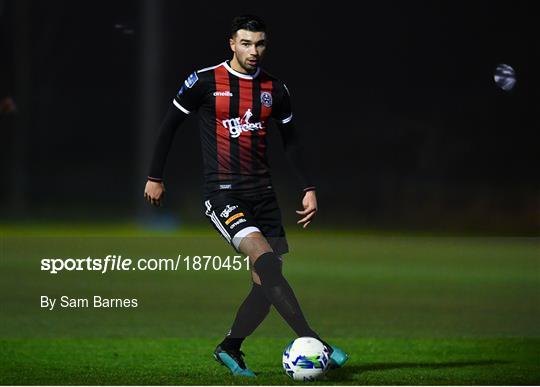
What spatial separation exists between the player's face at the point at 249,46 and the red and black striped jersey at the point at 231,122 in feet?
0.54

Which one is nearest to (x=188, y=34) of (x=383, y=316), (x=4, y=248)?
(x=4, y=248)

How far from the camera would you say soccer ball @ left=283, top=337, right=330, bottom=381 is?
6.31m

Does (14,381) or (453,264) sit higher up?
(14,381)

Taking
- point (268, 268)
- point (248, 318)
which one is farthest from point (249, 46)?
point (248, 318)

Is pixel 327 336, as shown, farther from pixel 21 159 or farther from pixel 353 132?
pixel 21 159

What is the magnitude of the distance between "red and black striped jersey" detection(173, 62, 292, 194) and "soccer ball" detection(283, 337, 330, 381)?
0.96m

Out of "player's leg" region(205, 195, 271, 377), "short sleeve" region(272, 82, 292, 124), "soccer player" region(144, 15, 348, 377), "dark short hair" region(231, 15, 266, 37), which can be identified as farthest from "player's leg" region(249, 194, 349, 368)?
"dark short hair" region(231, 15, 266, 37)

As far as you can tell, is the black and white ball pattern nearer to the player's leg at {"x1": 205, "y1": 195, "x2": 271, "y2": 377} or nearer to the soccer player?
the soccer player

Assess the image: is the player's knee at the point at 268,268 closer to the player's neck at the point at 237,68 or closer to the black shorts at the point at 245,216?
the black shorts at the point at 245,216

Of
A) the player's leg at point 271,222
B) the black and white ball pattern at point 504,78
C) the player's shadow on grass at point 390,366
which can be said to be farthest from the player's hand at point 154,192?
the black and white ball pattern at point 504,78

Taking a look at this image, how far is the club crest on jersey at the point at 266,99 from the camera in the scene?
6824mm

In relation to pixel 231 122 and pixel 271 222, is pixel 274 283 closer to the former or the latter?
pixel 271 222

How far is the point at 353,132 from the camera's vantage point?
2123 cm

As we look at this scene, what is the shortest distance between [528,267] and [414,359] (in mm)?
6941
